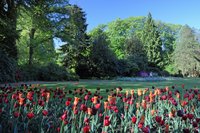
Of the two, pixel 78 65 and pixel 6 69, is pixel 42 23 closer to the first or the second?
pixel 78 65

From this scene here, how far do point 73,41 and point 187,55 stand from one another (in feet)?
83.5

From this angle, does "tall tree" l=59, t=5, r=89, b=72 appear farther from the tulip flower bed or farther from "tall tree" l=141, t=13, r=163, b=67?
the tulip flower bed

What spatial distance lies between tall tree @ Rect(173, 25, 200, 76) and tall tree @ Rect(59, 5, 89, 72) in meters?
21.4

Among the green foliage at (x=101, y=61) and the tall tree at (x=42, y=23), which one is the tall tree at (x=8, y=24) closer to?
the tall tree at (x=42, y=23)

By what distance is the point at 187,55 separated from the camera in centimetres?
4456

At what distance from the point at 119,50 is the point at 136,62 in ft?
58.9

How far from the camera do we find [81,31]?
3003cm

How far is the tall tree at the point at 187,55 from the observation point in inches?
1741

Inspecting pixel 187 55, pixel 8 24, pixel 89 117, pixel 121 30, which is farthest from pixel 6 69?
pixel 121 30

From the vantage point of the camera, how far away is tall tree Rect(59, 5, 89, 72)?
86.6ft

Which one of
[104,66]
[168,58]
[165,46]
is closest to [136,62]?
[104,66]

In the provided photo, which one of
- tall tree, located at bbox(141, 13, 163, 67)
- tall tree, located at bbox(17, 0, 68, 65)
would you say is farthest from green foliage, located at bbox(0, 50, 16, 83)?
tall tree, located at bbox(141, 13, 163, 67)

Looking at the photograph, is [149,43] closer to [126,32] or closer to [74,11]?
[126,32]

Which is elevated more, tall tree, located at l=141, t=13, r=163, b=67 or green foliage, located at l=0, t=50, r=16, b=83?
tall tree, located at l=141, t=13, r=163, b=67
